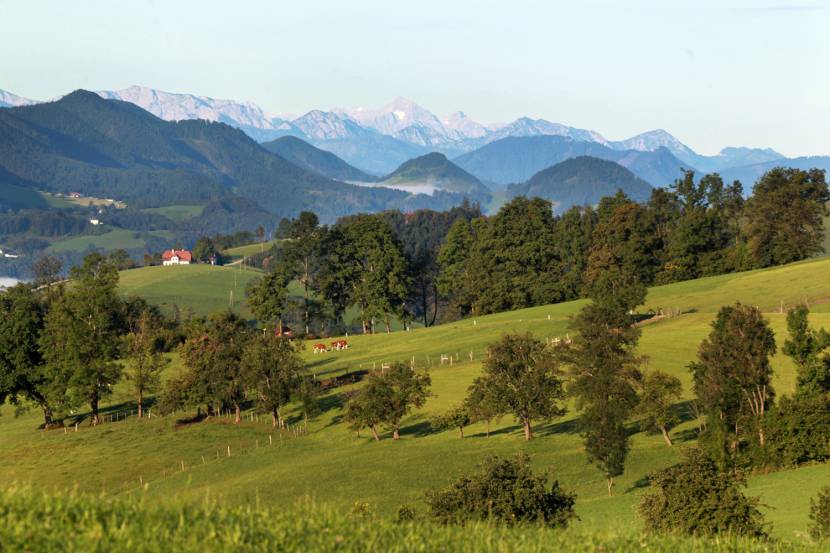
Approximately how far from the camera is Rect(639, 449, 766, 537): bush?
3228 centimetres

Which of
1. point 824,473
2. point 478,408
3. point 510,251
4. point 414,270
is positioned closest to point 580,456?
point 478,408

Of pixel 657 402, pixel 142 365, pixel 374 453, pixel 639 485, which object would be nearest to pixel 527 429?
pixel 657 402

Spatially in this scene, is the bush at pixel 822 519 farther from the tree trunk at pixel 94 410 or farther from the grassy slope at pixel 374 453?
the tree trunk at pixel 94 410

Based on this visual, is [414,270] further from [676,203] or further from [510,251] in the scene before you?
[676,203]

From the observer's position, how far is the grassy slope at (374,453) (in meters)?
55.6

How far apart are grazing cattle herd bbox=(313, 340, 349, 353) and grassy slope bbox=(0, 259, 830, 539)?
8591mm

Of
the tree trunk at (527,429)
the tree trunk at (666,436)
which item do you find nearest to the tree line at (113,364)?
the tree trunk at (527,429)

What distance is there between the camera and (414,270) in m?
175

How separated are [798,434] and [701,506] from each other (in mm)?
28057

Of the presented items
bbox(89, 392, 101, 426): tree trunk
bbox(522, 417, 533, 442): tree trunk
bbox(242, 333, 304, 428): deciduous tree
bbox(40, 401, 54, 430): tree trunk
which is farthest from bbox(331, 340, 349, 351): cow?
bbox(522, 417, 533, 442): tree trunk

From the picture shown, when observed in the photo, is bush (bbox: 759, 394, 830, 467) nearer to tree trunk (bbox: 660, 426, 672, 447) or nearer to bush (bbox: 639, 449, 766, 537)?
tree trunk (bbox: 660, 426, 672, 447)

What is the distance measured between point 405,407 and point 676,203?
109 meters

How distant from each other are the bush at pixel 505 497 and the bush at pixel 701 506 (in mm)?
3388

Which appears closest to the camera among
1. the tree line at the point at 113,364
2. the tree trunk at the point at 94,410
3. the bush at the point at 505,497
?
the bush at the point at 505,497
